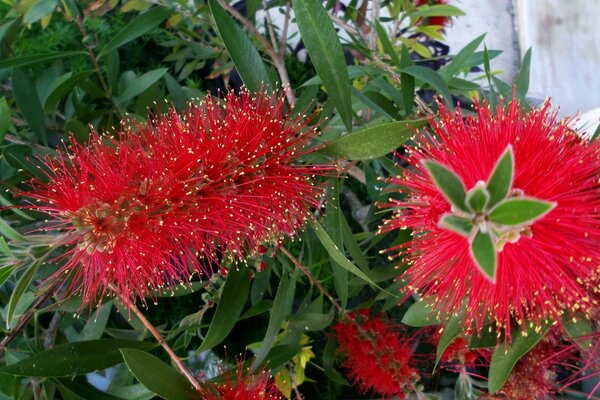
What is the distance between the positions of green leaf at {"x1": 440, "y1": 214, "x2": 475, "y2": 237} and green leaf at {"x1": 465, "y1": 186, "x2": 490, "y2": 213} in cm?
1

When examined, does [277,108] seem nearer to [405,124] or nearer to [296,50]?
[405,124]

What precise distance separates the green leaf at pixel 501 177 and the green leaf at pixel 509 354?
12.7 inches

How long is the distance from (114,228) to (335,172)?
315 millimetres

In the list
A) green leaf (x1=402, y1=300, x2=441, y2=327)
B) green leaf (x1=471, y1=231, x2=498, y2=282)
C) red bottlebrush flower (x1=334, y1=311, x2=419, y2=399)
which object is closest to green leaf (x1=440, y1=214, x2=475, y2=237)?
green leaf (x1=471, y1=231, x2=498, y2=282)

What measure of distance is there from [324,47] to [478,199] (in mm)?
372

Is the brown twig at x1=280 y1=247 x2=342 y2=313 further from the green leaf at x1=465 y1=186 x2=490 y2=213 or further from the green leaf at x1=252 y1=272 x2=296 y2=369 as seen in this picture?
the green leaf at x1=465 y1=186 x2=490 y2=213

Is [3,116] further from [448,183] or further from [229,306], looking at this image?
[448,183]

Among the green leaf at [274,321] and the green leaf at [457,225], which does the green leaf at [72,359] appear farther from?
the green leaf at [457,225]

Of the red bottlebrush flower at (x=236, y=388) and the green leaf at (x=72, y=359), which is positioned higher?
the green leaf at (x=72, y=359)

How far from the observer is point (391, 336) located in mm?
1167

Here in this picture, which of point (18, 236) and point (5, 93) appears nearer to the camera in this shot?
point (18, 236)

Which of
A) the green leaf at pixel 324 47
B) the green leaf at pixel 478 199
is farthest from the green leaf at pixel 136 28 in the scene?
the green leaf at pixel 478 199

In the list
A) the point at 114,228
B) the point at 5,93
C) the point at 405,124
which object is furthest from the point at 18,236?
the point at 5,93

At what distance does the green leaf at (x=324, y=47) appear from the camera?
70 cm
